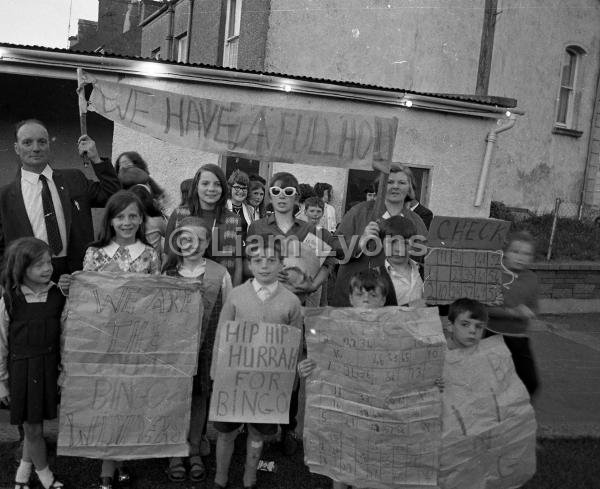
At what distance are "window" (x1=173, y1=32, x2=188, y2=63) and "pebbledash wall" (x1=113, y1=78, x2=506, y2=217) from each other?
1030 cm

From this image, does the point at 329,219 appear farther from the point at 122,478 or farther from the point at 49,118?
the point at 49,118

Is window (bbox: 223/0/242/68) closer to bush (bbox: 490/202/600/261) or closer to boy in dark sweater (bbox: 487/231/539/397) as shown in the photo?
bush (bbox: 490/202/600/261)

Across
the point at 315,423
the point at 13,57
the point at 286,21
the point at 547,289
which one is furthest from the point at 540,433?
the point at 286,21

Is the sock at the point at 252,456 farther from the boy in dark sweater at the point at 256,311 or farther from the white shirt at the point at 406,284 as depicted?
the white shirt at the point at 406,284

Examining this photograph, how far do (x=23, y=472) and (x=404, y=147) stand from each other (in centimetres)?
782

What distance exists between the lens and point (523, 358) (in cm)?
355

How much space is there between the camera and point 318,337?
9.95 ft

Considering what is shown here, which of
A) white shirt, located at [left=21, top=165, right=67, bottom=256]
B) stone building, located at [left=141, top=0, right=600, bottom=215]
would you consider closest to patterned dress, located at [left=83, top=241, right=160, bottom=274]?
white shirt, located at [left=21, top=165, right=67, bottom=256]

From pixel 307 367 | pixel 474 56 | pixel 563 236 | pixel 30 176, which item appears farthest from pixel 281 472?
pixel 474 56

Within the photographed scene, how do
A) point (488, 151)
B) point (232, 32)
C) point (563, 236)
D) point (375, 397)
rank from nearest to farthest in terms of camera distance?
point (375, 397)
point (488, 151)
point (563, 236)
point (232, 32)

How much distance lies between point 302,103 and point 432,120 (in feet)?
7.69

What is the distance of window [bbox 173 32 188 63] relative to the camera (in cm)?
1858

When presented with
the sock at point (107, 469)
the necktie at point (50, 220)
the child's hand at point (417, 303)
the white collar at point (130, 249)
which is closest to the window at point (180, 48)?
the necktie at point (50, 220)

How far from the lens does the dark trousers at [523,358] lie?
3.54 m
